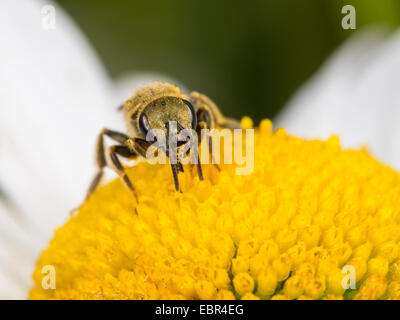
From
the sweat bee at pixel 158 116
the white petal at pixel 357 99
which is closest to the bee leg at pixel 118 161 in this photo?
the sweat bee at pixel 158 116

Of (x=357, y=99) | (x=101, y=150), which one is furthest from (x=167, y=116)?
(x=357, y=99)

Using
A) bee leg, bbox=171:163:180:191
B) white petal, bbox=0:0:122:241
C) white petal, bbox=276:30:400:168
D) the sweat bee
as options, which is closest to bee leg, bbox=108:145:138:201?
the sweat bee

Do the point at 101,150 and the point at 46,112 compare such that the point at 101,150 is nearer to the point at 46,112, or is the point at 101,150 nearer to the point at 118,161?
the point at 118,161

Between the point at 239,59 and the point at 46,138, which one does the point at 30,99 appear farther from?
the point at 239,59
